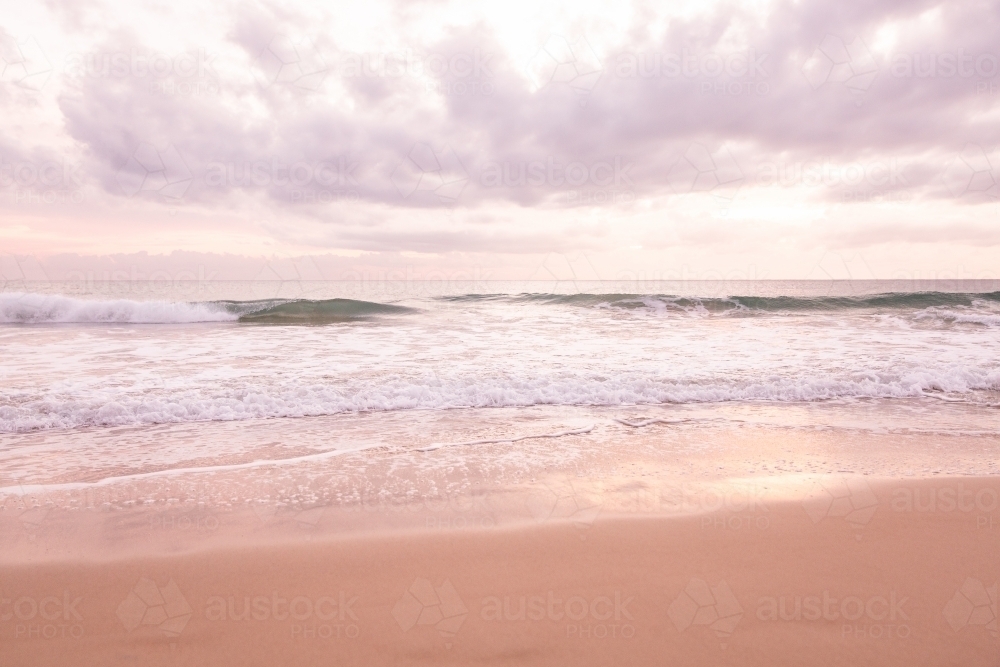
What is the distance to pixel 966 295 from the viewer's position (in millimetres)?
29719

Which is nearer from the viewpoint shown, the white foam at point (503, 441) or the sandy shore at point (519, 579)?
the sandy shore at point (519, 579)

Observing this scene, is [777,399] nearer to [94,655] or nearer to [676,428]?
[676,428]

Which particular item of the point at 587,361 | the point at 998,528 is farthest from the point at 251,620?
the point at 587,361

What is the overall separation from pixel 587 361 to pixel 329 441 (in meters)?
5.50

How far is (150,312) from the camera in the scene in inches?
825

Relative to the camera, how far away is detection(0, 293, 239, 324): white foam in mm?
19388

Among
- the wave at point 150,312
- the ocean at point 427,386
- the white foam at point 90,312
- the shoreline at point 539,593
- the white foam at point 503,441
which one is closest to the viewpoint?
the shoreline at point 539,593

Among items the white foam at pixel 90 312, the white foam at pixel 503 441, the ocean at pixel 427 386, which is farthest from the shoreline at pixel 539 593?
the white foam at pixel 90 312

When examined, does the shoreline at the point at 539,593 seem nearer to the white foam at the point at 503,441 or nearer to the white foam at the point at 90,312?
the white foam at the point at 503,441

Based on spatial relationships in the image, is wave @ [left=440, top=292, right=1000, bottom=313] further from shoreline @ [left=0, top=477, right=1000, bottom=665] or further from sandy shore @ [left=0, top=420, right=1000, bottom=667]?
shoreline @ [left=0, top=477, right=1000, bottom=665]

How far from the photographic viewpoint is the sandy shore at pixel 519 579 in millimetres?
2205

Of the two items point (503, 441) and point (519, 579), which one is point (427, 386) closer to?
point (503, 441)

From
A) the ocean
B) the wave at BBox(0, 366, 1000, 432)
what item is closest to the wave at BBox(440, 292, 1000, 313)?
the ocean

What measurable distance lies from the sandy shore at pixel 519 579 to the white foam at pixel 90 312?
19.9m
